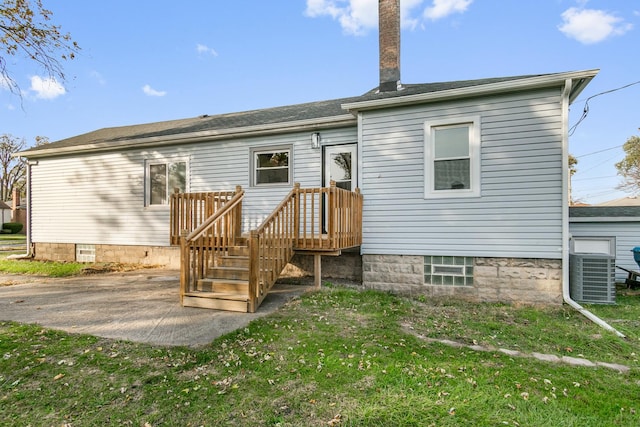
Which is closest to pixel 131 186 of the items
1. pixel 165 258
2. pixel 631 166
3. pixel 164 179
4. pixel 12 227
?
pixel 164 179

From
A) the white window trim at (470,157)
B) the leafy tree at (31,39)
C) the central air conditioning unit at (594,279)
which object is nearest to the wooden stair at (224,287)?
the white window trim at (470,157)

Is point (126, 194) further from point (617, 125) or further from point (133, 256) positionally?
point (617, 125)

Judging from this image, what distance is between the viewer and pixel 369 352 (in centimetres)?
339

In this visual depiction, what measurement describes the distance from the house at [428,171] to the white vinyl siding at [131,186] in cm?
4

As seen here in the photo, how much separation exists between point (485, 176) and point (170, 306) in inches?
228

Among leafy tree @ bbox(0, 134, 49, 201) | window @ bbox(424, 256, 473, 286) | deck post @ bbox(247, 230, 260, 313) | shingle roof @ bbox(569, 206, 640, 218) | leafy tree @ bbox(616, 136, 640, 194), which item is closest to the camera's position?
deck post @ bbox(247, 230, 260, 313)

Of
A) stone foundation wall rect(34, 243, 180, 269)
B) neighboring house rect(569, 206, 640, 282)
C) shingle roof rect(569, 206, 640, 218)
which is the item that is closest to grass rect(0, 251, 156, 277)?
stone foundation wall rect(34, 243, 180, 269)

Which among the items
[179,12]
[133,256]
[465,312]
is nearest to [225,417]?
[465,312]

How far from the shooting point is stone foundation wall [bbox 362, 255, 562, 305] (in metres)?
5.43

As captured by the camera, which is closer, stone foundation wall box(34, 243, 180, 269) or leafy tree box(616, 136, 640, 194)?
stone foundation wall box(34, 243, 180, 269)

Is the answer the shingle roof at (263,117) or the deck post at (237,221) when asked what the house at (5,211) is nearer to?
the shingle roof at (263,117)

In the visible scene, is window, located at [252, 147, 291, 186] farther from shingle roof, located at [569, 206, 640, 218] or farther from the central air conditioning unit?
shingle roof, located at [569, 206, 640, 218]

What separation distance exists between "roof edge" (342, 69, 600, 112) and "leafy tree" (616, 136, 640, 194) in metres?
28.8

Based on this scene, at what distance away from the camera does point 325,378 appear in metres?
2.89
